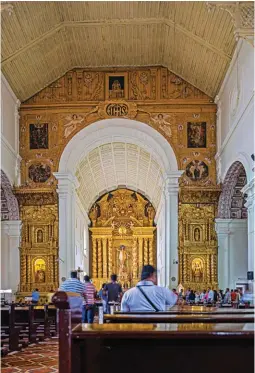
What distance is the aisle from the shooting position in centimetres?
842

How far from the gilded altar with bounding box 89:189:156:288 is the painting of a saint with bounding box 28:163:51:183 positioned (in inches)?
638

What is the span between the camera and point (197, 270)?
2269 centimetres

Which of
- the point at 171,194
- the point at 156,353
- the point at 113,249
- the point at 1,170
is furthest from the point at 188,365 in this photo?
the point at 113,249

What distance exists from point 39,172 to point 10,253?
3.11 meters

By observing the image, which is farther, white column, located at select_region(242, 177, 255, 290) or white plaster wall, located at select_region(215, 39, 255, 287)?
white plaster wall, located at select_region(215, 39, 255, 287)

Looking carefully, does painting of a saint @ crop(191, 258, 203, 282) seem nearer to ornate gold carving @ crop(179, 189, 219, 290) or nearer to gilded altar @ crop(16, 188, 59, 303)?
ornate gold carving @ crop(179, 189, 219, 290)

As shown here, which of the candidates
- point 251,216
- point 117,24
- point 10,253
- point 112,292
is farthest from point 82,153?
point 112,292

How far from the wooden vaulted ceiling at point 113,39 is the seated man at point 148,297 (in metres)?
11.8

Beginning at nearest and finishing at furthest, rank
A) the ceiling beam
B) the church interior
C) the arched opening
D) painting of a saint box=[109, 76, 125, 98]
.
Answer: the ceiling beam, the church interior, the arched opening, painting of a saint box=[109, 76, 125, 98]

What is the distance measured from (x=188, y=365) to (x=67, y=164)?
64.9ft

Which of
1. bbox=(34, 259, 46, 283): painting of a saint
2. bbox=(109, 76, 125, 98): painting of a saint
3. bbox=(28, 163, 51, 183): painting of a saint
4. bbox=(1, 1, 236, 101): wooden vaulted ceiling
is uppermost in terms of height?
bbox=(1, 1, 236, 101): wooden vaulted ceiling

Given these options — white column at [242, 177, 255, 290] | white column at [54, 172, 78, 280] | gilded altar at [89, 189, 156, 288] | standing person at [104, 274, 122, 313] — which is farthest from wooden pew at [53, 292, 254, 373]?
gilded altar at [89, 189, 156, 288]

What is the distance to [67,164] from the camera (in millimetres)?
23172

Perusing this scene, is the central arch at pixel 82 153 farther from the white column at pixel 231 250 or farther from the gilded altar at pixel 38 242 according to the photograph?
the white column at pixel 231 250
